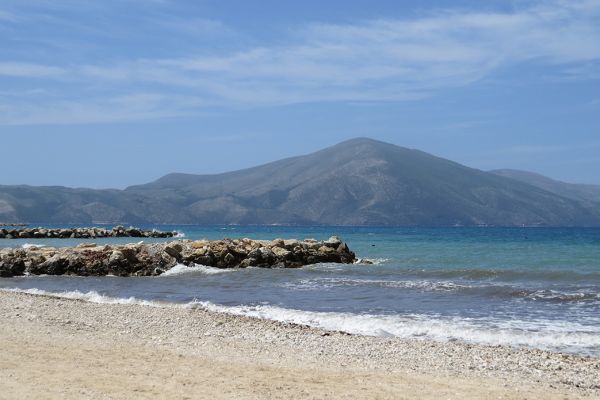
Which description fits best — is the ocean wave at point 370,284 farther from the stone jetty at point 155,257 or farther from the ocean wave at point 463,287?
the stone jetty at point 155,257

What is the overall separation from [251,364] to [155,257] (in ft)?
68.9

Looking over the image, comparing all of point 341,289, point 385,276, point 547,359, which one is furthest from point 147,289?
point 547,359

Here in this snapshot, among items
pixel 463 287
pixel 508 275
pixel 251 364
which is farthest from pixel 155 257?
pixel 251 364

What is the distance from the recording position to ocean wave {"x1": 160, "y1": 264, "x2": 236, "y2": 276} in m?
29.7

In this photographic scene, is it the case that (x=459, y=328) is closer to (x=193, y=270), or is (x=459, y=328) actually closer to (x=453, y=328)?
(x=453, y=328)

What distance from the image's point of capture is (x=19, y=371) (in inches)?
365

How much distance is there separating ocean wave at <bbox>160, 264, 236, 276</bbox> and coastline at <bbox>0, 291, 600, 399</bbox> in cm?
1448

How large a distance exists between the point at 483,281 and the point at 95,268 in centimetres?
1716

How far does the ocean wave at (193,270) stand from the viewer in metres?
29.7

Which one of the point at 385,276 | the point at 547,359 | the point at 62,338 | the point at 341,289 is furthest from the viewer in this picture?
the point at 385,276

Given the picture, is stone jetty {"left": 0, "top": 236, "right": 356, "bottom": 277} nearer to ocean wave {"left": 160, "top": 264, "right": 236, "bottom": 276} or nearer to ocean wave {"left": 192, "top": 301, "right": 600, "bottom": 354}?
ocean wave {"left": 160, "top": 264, "right": 236, "bottom": 276}

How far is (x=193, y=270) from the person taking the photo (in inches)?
1201

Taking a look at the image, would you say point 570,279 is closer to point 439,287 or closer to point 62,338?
point 439,287

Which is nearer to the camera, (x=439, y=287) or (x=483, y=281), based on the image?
(x=439, y=287)
